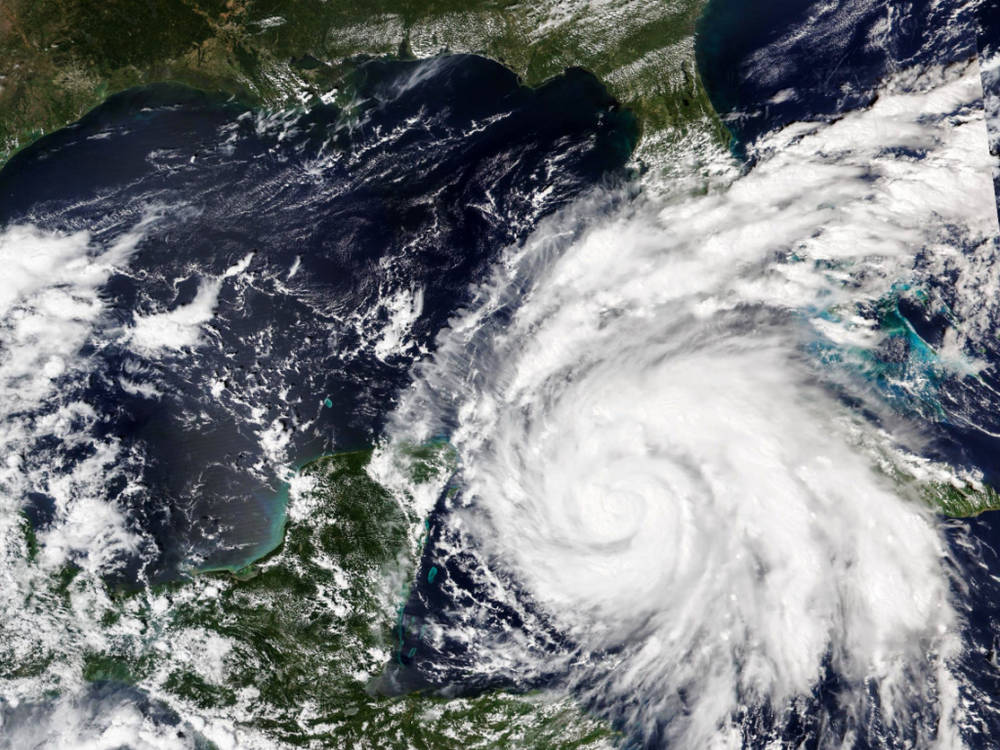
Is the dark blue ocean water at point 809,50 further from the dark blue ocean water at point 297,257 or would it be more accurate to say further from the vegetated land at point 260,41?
the dark blue ocean water at point 297,257

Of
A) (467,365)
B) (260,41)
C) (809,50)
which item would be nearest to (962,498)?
(809,50)

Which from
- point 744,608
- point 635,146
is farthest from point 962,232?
point 744,608

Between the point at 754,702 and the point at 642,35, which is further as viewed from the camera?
the point at 642,35

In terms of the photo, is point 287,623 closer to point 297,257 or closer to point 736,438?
point 297,257

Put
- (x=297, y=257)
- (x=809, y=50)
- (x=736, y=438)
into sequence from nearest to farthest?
1. (x=736, y=438)
2. (x=809, y=50)
3. (x=297, y=257)

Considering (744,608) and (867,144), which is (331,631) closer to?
(744,608)

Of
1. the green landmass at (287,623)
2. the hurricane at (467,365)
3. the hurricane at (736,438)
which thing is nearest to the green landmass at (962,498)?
the hurricane at (467,365)

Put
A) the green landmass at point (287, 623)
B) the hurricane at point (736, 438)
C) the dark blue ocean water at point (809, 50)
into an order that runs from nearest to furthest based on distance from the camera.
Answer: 1. the hurricane at point (736, 438)
2. the dark blue ocean water at point (809, 50)
3. the green landmass at point (287, 623)
